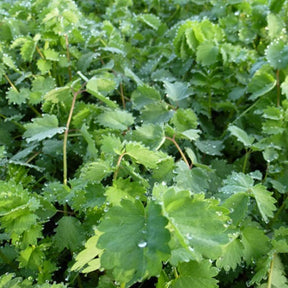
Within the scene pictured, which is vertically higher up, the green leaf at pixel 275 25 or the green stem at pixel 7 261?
the green leaf at pixel 275 25

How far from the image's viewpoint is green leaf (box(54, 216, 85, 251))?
3.61ft

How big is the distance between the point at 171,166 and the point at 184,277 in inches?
14.5

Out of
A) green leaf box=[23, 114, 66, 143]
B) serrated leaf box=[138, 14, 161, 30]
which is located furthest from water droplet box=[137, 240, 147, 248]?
serrated leaf box=[138, 14, 161, 30]

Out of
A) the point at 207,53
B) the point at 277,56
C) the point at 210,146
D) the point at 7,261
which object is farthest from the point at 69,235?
the point at 277,56

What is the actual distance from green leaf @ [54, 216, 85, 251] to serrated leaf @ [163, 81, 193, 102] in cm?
67

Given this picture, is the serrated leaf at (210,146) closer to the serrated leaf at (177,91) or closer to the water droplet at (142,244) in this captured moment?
the serrated leaf at (177,91)

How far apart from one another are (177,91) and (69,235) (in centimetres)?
77

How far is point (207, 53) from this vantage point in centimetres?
166

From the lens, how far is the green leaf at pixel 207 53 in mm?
1655

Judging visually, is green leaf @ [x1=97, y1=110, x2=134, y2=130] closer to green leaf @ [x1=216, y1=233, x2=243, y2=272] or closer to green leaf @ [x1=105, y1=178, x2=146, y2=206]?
green leaf @ [x1=105, y1=178, x2=146, y2=206]

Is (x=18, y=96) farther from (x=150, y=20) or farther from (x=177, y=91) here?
(x=150, y=20)

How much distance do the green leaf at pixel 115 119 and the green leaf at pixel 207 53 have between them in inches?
19.6

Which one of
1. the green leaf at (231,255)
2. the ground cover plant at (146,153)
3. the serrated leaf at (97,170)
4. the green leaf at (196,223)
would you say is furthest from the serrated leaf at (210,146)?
the green leaf at (196,223)

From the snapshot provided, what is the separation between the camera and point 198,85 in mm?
1703
